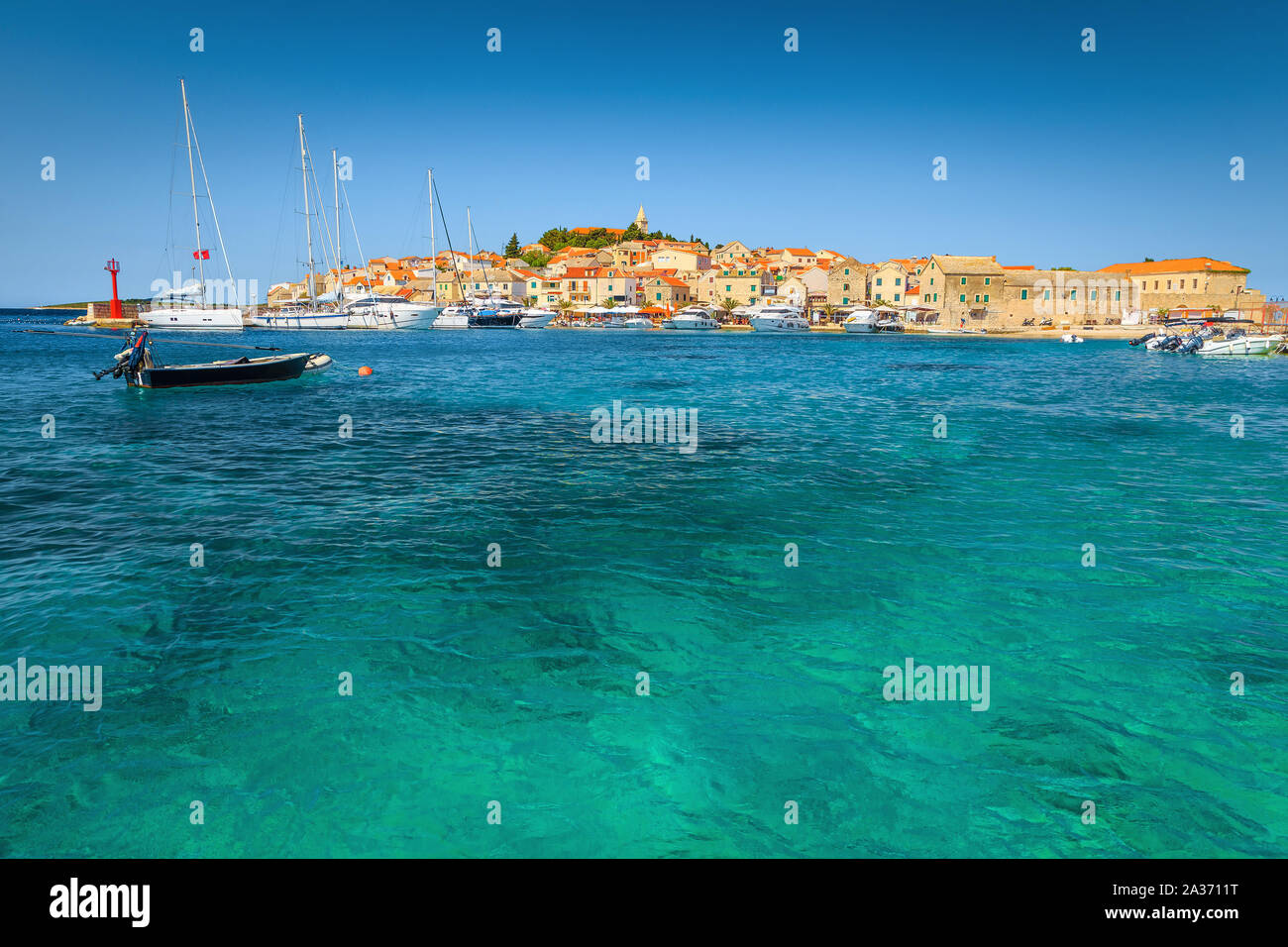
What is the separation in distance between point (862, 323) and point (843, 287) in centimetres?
2326

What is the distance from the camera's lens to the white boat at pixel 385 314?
91375mm

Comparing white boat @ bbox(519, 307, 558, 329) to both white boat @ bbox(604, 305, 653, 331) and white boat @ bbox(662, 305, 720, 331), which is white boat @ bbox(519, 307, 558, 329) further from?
white boat @ bbox(662, 305, 720, 331)

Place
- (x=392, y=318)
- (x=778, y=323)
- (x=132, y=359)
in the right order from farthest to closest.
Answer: (x=778, y=323), (x=392, y=318), (x=132, y=359)

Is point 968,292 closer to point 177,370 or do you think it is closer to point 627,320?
point 627,320

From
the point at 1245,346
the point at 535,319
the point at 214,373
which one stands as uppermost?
the point at 535,319

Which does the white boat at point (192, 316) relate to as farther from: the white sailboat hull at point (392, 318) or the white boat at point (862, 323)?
the white boat at point (862, 323)

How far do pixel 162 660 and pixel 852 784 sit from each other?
762cm

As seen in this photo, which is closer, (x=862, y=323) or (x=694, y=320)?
(x=862, y=323)

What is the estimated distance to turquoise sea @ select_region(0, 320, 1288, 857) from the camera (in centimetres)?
588

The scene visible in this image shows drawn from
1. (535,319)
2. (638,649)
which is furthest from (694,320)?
(638,649)

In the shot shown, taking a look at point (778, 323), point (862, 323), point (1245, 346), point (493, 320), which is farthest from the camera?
point (862, 323)

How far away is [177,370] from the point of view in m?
31.6

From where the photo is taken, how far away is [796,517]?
13.9m
